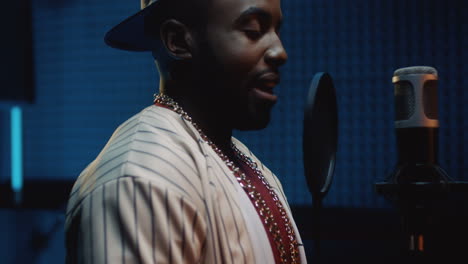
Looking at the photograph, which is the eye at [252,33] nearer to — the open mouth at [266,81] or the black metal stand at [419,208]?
the open mouth at [266,81]

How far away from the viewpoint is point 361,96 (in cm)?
244

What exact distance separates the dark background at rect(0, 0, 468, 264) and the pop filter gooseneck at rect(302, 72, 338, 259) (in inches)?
47.5

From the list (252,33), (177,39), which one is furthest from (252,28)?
(177,39)

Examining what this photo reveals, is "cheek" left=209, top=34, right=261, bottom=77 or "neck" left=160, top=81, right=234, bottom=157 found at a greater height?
"cheek" left=209, top=34, right=261, bottom=77

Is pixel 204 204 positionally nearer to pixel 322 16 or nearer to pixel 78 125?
pixel 322 16

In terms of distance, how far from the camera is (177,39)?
41.9 inches

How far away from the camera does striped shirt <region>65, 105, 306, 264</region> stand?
2.53 ft

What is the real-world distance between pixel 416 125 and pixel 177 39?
1.93 feet

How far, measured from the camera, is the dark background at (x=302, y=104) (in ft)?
7.68

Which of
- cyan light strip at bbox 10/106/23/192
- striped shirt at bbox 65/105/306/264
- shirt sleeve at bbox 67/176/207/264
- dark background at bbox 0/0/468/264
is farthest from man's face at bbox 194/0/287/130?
cyan light strip at bbox 10/106/23/192

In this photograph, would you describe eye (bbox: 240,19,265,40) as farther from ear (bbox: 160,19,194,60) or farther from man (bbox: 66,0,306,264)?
ear (bbox: 160,19,194,60)

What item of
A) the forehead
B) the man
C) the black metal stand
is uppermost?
Answer: the forehead

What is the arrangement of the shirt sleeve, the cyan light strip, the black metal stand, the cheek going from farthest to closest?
1. the cyan light strip
2. the black metal stand
3. the cheek
4. the shirt sleeve

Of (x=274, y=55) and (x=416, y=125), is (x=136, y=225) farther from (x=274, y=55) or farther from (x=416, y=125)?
(x=416, y=125)
